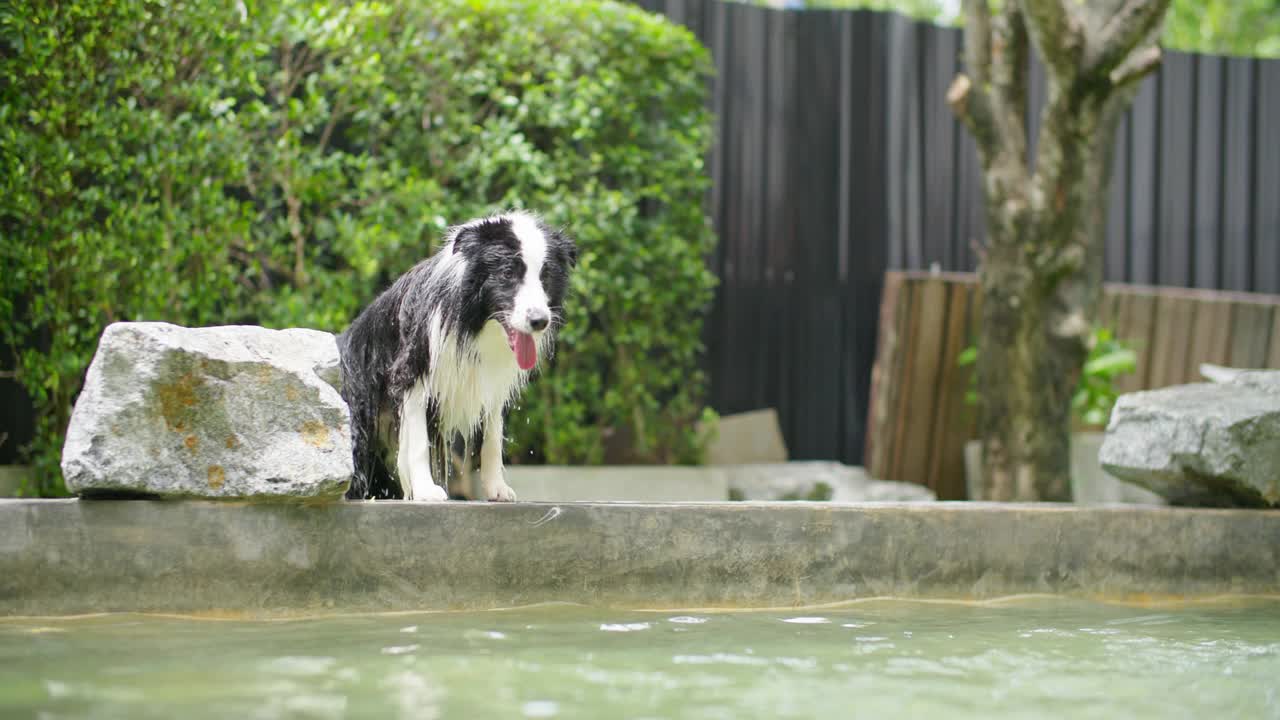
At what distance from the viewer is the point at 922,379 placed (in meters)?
Answer: 6.96

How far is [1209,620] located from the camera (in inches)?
141

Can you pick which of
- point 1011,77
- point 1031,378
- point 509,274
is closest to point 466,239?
point 509,274

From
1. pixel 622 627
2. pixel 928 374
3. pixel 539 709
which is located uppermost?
pixel 928 374

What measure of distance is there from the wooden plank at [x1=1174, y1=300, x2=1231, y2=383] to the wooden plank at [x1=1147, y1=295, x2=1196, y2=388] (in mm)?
42

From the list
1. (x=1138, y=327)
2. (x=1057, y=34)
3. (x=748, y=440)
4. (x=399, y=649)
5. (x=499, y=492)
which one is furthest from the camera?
(x=1138, y=327)

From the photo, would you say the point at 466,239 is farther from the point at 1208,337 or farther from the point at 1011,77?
the point at 1208,337

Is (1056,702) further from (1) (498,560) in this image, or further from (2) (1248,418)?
(2) (1248,418)

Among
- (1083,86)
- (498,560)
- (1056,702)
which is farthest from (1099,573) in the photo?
(1083,86)

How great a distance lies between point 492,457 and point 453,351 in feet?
1.46

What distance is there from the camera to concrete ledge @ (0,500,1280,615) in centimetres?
327

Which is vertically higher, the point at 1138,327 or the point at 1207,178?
the point at 1207,178

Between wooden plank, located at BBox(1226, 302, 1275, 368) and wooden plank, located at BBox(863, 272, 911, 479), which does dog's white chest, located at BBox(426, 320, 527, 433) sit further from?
wooden plank, located at BBox(1226, 302, 1275, 368)

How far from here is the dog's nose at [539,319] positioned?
3.44 metres

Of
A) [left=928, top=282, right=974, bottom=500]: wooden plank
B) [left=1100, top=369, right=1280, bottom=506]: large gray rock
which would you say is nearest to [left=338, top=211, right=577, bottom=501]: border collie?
[left=1100, top=369, right=1280, bottom=506]: large gray rock
